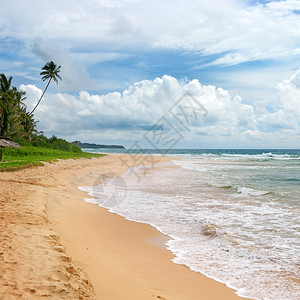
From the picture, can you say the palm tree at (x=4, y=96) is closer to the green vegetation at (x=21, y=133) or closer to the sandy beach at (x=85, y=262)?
the green vegetation at (x=21, y=133)

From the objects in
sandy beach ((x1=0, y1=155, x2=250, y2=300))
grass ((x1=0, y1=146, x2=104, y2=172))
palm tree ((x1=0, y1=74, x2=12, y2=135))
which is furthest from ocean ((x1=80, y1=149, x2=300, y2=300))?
palm tree ((x1=0, y1=74, x2=12, y2=135))

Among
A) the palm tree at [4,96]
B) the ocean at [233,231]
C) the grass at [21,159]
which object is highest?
the palm tree at [4,96]

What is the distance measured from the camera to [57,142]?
5056 cm

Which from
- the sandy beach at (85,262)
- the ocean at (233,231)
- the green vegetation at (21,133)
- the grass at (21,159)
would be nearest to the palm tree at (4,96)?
the green vegetation at (21,133)

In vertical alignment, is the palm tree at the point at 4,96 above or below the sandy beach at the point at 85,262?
above

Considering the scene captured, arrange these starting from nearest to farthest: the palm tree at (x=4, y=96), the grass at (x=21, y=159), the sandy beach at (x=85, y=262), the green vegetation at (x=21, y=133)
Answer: the sandy beach at (x=85, y=262), the grass at (x=21, y=159), the green vegetation at (x=21, y=133), the palm tree at (x=4, y=96)

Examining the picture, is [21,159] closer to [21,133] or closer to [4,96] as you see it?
[4,96]

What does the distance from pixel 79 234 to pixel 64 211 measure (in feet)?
8.03

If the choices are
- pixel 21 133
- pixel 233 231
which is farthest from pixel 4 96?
pixel 233 231

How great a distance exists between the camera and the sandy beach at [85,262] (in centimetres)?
348

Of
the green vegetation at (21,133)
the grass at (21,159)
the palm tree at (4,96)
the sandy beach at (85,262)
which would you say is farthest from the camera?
the palm tree at (4,96)

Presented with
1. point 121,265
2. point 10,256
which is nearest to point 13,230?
A: point 10,256

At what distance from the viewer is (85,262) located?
4.86 metres

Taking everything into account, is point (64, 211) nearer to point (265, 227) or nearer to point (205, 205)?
point (205, 205)
